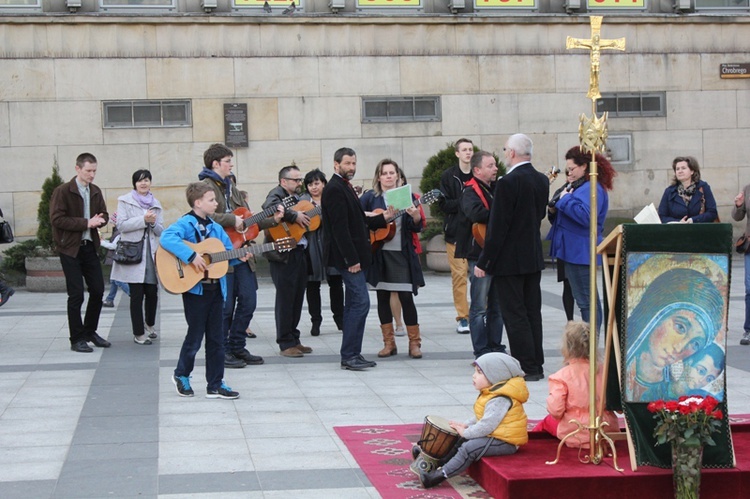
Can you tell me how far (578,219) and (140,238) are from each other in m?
4.38

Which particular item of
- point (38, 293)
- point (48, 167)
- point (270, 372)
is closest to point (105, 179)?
point (48, 167)

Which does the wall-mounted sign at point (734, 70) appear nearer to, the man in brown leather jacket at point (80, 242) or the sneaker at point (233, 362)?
the man in brown leather jacket at point (80, 242)

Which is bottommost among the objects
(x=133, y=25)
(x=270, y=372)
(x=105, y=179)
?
(x=270, y=372)

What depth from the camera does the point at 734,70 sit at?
20203mm

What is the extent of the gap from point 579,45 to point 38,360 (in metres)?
6.53

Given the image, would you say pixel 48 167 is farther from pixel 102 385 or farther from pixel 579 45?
pixel 579 45

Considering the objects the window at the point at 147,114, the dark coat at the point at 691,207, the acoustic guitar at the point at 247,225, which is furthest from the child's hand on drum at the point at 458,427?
the window at the point at 147,114

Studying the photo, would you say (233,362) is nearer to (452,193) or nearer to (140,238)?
(140,238)

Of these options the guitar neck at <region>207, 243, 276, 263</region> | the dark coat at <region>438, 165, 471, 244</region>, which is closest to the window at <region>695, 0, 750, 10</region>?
the dark coat at <region>438, 165, 471, 244</region>

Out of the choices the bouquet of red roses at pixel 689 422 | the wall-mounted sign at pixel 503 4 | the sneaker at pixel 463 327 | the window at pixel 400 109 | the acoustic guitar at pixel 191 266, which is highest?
the wall-mounted sign at pixel 503 4

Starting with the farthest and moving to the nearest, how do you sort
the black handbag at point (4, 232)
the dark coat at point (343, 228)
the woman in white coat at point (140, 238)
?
1. the woman in white coat at point (140, 238)
2. the black handbag at point (4, 232)
3. the dark coat at point (343, 228)

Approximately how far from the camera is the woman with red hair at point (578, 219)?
10.1 metres

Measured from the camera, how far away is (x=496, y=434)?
6316mm

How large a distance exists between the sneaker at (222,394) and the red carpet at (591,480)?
295 centimetres
